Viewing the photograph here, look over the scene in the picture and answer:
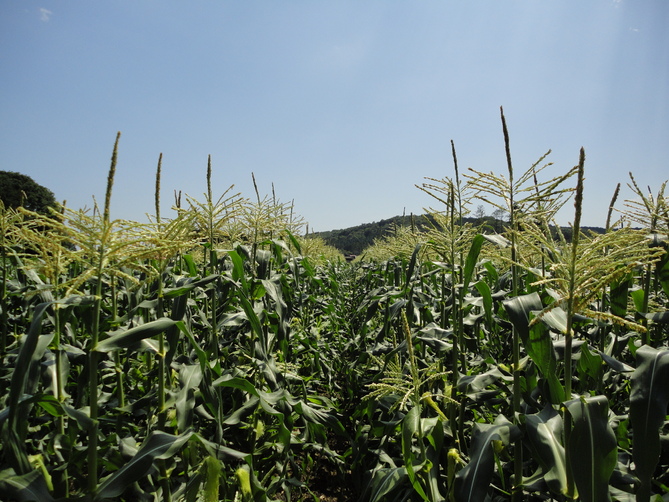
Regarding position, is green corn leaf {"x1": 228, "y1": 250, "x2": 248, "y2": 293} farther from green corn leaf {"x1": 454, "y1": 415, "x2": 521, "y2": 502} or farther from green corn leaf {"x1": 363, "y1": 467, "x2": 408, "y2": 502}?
green corn leaf {"x1": 454, "y1": 415, "x2": 521, "y2": 502}

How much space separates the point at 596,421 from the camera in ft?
4.75

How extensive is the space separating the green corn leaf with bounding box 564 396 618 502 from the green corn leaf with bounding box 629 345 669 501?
8 centimetres

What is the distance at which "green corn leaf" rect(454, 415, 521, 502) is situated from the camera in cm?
164

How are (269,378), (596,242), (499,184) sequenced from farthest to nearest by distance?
(269,378), (499,184), (596,242)

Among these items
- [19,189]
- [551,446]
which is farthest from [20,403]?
[19,189]

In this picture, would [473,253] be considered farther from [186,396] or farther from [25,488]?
[25,488]

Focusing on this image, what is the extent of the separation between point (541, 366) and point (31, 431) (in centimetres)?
391

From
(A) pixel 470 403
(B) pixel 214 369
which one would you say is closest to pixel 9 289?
(B) pixel 214 369

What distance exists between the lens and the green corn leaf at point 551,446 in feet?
5.18

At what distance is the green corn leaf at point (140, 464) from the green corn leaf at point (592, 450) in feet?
5.45

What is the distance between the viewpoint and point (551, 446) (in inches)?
63.0

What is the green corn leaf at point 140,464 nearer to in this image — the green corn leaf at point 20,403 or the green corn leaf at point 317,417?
the green corn leaf at point 20,403

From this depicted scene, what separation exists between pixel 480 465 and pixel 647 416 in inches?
27.8

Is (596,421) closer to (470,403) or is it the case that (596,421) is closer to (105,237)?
(470,403)
